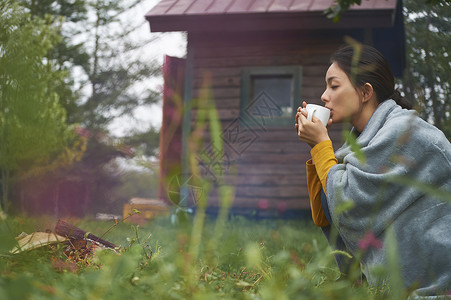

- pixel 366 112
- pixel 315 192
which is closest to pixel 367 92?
pixel 366 112

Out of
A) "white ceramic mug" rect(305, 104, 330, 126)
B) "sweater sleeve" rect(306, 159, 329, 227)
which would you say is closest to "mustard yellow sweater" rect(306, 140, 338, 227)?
"sweater sleeve" rect(306, 159, 329, 227)

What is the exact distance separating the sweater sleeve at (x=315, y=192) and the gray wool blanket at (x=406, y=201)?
23cm

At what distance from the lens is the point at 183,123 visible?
7785 millimetres

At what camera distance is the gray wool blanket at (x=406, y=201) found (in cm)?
196

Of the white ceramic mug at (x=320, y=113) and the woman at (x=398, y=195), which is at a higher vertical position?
the white ceramic mug at (x=320, y=113)

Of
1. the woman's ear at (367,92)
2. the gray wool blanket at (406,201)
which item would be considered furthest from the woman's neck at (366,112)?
the gray wool blanket at (406,201)

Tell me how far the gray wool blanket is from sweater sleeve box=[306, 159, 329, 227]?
0.76 ft

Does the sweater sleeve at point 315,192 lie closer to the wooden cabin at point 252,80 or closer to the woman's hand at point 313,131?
the woman's hand at point 313,131

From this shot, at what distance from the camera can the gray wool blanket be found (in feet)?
6.43

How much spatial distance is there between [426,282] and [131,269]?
1252mm

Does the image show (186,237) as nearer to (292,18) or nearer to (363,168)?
(363,168)

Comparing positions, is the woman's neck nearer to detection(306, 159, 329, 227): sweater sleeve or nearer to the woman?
the woman

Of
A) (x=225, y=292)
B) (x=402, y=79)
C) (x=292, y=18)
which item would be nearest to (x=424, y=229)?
(x=225, y=292)

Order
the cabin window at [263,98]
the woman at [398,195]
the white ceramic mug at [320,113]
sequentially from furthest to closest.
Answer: the cabin window at [263,98] → the white ceramic mug at [320,113] → the woman at [398,195]
